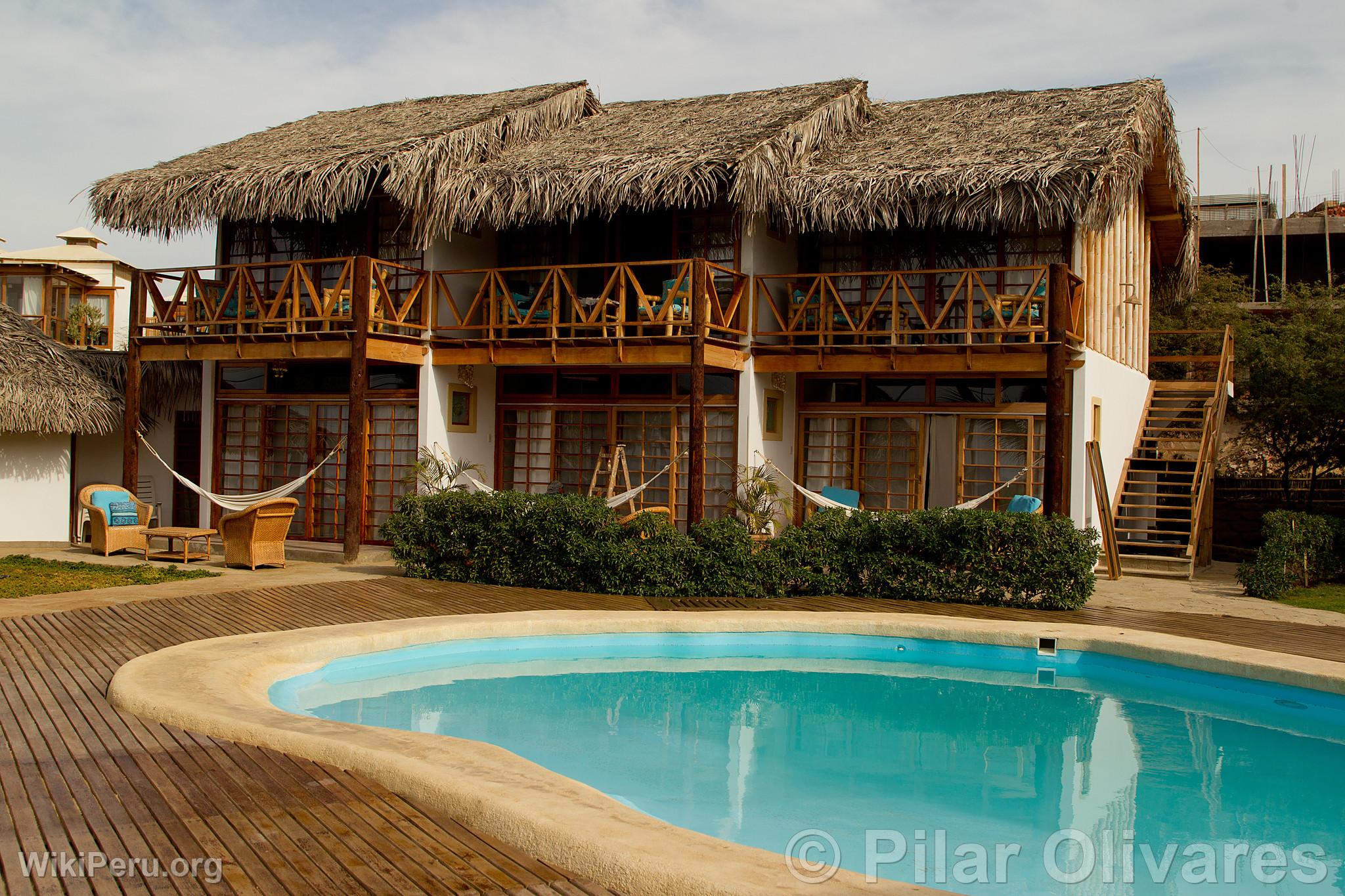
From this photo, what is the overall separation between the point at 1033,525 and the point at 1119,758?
3.22 metres

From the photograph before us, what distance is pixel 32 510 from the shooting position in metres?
14.0

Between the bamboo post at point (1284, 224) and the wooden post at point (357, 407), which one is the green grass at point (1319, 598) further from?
the bamboo post at point (1284, 224)

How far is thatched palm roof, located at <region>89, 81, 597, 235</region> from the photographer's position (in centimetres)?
1233

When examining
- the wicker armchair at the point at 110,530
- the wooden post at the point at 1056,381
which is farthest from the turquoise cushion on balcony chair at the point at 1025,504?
the wicker armchair at the point at 110,530

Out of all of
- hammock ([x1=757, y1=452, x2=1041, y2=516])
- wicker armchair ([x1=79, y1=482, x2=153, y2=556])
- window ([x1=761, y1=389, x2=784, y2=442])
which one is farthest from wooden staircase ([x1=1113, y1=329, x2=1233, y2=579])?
wicker armchair ([x1=79, y1=482, x2=153, y2=556])

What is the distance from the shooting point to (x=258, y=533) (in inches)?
444

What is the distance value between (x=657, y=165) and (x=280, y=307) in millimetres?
4886

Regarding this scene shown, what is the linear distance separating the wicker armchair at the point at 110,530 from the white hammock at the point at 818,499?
257 inches

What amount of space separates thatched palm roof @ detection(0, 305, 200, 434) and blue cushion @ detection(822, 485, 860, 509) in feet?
27.1

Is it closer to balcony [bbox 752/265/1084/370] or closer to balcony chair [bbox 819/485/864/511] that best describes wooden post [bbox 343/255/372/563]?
balcony [bbox 752/265/1084/370]

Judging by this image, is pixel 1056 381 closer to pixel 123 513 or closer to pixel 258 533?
pixel 258 533

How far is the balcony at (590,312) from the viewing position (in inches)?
461

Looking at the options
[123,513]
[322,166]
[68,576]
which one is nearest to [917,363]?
[322,166]

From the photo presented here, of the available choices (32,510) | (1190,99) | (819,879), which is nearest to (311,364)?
(32,510)
